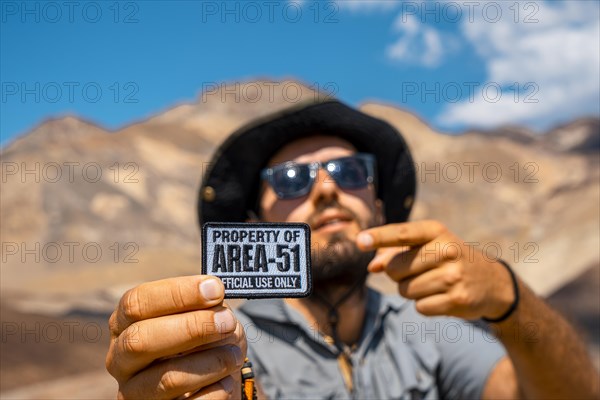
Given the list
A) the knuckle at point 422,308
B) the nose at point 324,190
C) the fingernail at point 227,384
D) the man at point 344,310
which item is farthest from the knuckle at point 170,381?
the nose at point 324,190

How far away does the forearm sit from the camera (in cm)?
A: 278

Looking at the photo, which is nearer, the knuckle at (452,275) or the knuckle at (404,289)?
the knuckle at (452,275)

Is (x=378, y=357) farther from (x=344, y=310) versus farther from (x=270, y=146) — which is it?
(x=270, y=146)

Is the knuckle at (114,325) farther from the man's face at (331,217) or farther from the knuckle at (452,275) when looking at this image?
the man's face at (331,217)

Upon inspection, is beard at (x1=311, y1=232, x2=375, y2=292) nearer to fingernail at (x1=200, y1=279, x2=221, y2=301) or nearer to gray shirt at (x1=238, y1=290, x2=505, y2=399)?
gray shirt at (x1=238, y1=290, x2=505, y2=399)

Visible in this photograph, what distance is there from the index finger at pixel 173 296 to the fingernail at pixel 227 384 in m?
0.25

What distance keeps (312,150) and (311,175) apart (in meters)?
0.30

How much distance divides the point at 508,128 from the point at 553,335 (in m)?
57.9

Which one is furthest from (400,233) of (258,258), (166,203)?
(166,203)

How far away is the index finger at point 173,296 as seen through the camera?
5.74 ft

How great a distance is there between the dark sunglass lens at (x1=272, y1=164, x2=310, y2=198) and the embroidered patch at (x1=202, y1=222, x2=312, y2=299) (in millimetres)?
1439

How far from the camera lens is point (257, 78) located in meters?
76.6

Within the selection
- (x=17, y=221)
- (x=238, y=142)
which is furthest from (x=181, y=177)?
(x=238, y=142)

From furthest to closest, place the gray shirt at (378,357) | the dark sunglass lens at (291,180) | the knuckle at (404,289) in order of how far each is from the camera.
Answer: the dark sunglass lens at (291,180), the gray shirt at (378,357), the knuckle at (404,289)
